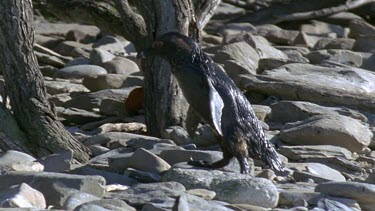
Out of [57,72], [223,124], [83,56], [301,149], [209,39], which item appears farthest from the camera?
[209,39]

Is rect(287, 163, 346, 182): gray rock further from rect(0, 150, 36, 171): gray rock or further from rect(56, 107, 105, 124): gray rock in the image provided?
rect(56, 107, 105, 124): gray rock

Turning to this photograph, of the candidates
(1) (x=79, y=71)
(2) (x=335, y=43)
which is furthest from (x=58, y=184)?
(2) (x=335, y=43)

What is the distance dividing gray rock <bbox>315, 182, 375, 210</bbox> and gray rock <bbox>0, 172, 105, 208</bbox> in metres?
1.24

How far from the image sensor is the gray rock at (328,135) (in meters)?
8.39

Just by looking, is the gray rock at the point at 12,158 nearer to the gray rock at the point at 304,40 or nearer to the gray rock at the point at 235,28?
the gray rock at the point at 304,40

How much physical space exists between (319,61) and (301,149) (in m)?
4.49

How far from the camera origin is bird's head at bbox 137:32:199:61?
280 inches

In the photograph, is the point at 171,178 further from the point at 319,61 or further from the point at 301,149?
the point at 319,61

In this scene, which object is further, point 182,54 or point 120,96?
point 120,96


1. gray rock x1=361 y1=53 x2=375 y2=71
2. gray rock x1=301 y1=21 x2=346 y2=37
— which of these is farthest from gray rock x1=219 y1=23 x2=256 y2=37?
gray rock x1=361 y1=53 x2=375 y2=71

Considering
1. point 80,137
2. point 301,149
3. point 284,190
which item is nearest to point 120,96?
point 80,137

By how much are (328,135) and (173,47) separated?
5.51ft

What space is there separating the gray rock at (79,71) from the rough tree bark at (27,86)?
418 centimetres

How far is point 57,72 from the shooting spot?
12180 mm
